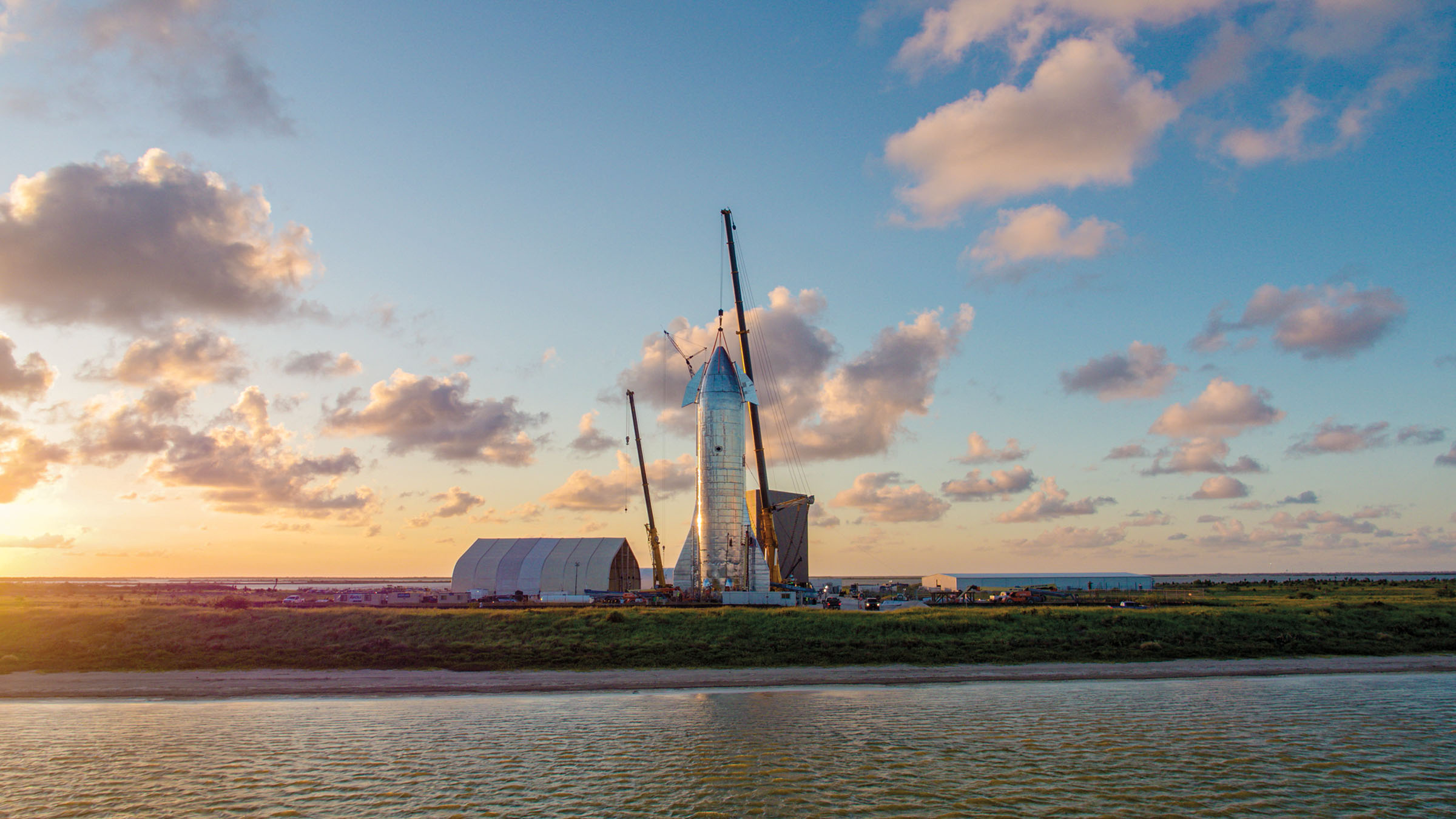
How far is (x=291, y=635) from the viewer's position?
Result: 54219 mm

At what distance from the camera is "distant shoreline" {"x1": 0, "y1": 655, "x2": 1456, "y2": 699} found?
39.3m

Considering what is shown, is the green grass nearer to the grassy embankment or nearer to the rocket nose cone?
the grassy embankment

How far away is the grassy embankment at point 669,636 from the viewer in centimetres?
4769

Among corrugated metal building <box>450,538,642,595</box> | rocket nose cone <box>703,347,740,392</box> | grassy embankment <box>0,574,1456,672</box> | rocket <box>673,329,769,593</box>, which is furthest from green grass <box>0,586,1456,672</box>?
corrugated metal building <box>450,538,642,595</box>

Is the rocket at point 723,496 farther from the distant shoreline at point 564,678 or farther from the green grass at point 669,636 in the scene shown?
the distant shoreline at point 564,678

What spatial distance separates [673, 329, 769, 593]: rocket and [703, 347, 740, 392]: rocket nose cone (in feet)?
0.19

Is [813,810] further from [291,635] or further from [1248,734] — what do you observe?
[291,635]

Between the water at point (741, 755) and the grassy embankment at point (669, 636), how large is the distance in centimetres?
994

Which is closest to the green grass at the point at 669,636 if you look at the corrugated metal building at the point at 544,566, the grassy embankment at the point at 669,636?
the grassy embankment at the point at 669,636

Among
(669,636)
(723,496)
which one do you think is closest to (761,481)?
(723,496)

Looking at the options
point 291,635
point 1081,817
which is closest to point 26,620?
point 291,635

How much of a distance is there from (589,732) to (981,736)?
13231 mm

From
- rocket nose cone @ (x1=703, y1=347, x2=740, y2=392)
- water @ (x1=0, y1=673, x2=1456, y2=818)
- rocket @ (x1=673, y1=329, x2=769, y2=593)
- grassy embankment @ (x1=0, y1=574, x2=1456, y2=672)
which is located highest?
rocket nose cone @ (x1=703, y1=347, x2=740, y2=392)

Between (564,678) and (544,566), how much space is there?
189ft
